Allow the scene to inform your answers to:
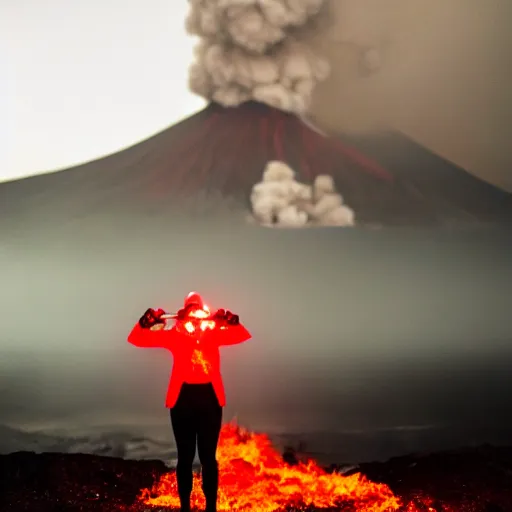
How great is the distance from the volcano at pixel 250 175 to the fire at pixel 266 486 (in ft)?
3.14

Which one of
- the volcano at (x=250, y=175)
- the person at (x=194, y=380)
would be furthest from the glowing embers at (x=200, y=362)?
the volcano at (x=250, y=175)

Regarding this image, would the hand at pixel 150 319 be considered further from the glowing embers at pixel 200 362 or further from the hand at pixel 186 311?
the glowing embers at pixel 200 362

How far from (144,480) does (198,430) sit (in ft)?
1.33

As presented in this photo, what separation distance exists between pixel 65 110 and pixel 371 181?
1295 millimetres

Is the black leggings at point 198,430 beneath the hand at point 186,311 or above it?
beneath

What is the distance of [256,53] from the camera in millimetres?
2463

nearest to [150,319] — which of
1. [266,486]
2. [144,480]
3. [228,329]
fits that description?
[228,329]

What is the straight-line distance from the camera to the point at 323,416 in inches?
93.8

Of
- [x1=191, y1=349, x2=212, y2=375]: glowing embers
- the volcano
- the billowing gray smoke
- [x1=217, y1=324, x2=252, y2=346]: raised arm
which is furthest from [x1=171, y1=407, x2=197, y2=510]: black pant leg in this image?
the billowing gray smoke

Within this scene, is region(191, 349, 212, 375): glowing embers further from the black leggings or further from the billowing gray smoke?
the billowing gray smoke

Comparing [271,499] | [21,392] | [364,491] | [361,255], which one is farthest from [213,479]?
[361,255]

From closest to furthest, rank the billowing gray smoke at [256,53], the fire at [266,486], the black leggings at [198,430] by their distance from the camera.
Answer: the black leggings at [198,430] < the fire at [266,486] < the billowing gray smoke at [256,53]

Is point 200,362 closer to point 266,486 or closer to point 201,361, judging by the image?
point 201,361

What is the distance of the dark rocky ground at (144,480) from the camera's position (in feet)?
7.43
